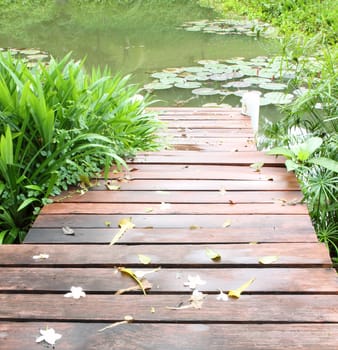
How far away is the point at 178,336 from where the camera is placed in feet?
3.47

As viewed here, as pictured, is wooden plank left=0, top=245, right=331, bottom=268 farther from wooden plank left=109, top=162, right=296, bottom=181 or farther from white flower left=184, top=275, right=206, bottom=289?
wooden plank left=109, top=162, right=296, bottom=181

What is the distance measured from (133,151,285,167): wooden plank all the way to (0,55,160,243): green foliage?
23cm

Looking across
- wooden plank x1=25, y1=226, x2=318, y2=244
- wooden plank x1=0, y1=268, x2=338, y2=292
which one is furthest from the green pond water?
wooden plank x1=0, y1=268, x2=338, y2=292

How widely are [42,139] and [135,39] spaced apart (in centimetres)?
605

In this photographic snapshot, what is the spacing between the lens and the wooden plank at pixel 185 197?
1.79 meters

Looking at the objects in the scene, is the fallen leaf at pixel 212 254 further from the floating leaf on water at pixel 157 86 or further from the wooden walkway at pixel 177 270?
the floating leaf on water at pixel 157 86

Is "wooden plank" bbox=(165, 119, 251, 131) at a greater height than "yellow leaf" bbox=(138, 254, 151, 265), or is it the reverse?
"yellow leaf" bbox=(138, 254, 151, 265)

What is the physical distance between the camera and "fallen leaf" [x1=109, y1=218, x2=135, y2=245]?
1496 millimetres

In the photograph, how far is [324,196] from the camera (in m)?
2.00

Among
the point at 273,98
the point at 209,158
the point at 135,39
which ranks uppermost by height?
the point at 135,39

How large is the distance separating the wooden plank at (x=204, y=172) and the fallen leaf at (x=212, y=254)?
0.66 metres

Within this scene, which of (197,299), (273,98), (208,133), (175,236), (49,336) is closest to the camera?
(49,336)

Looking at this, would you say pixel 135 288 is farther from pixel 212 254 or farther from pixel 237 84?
pixel 237 84

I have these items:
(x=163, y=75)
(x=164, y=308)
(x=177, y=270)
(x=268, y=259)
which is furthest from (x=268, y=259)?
(x=163, y=75)
